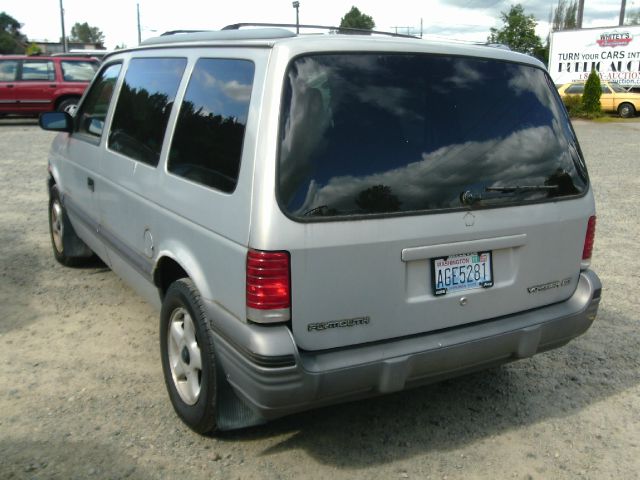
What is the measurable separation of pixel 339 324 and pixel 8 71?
1804 cm

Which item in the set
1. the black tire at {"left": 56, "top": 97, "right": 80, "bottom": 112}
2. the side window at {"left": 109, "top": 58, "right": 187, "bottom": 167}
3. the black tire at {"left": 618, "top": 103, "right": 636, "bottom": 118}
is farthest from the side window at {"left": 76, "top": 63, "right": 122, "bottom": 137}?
the black tire at {"left": 618, "top": 103, "right": 636, "bottom": 118}

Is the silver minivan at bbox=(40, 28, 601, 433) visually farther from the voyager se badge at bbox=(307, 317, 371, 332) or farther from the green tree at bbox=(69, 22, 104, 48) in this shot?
the green tree at bbox=(69, 22, 104, 48)

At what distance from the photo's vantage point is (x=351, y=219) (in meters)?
2.64

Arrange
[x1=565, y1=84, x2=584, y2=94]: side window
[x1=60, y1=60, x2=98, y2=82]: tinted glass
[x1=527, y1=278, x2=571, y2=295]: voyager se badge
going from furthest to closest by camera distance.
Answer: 1. [x1=565, y1=84, x2=584, y2=94]: side window
2. [x1=60, y1=60, x2=98, y2=82]: tinted glass
3. [x1=527, y1=278, x2=571, y2=295]: voyager se badge

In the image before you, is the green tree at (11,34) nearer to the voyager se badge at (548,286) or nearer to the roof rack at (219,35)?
the roof rack at (219,35)

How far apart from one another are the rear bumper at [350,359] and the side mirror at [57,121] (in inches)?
109

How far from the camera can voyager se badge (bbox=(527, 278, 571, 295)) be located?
125 inches

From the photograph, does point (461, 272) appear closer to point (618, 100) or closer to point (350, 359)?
point (350, 359)

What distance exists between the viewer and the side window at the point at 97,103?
4.52m

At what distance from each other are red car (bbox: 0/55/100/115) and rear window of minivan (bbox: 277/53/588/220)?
16.6 m

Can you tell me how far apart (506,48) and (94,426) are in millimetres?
2798

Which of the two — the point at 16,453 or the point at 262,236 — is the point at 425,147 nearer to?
the point at 262,236

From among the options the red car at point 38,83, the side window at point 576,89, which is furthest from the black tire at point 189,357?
the side window at point 576,89

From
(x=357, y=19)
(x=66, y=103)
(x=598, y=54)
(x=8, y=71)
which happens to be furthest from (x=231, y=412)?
(x=357, y=19)
